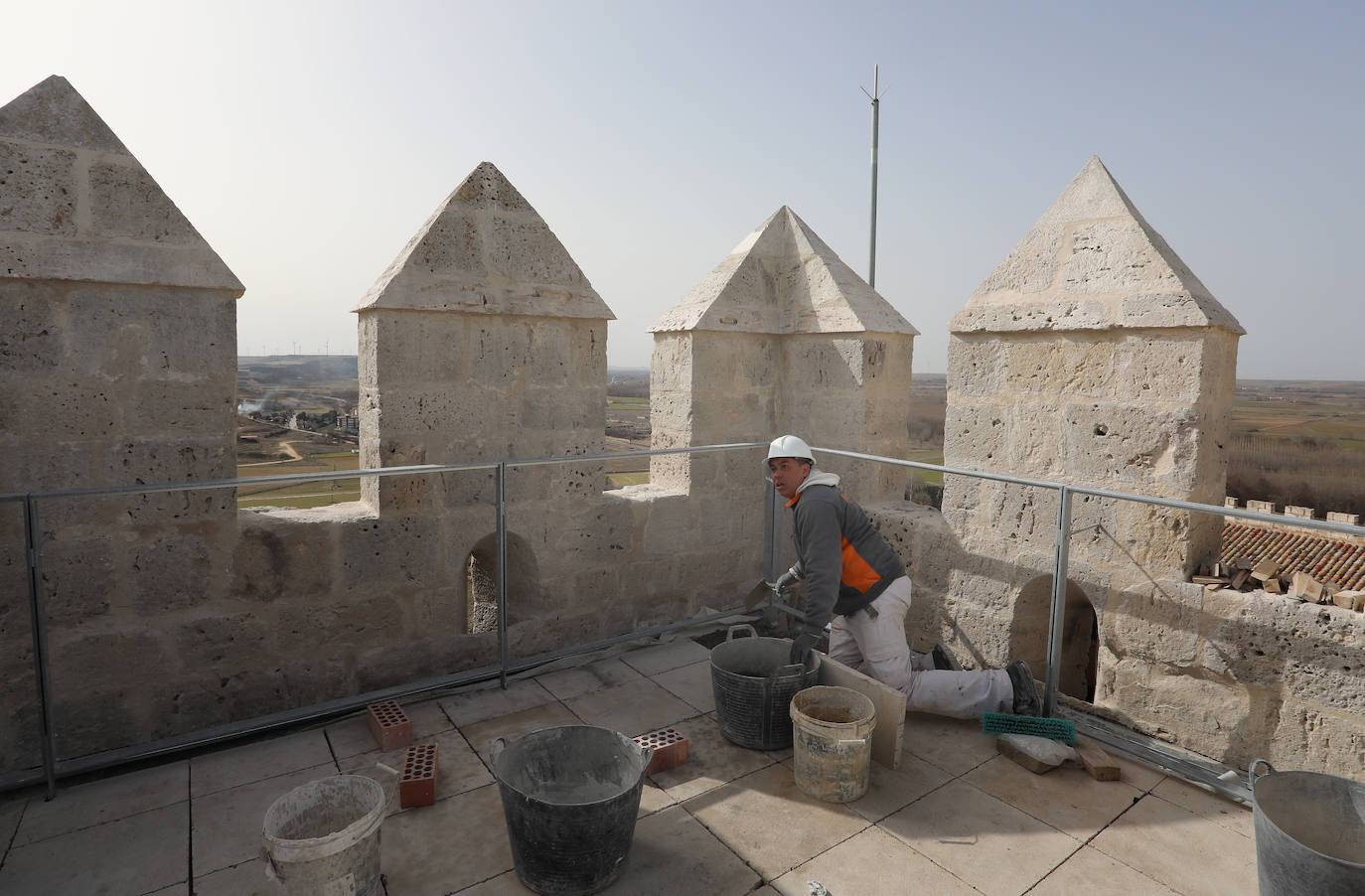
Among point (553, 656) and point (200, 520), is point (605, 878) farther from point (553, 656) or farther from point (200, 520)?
point (200, 520)

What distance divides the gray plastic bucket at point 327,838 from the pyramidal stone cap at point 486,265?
8.37 ft

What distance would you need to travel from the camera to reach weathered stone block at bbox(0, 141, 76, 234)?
11.1ft

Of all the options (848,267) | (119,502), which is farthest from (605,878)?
(848,267)

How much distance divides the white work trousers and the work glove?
47cm

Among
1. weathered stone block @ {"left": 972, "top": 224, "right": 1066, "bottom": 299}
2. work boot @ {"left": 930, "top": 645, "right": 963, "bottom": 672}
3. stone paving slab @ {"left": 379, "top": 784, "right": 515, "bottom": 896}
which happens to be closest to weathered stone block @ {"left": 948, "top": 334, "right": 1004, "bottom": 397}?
weathered stone block @ {"left": 972, "top": 224, "right": 1066, "bottom": 299}

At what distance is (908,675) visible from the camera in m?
4.20

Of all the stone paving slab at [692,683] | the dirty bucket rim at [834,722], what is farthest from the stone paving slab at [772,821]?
the stone paving slab at [692,683]

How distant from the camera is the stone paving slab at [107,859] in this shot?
111 inches

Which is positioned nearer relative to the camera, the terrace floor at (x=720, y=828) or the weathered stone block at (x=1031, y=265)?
the terrace floor at (x=720, y=828)

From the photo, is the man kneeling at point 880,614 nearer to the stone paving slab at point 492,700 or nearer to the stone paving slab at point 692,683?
the stone paving slab at point 692,683

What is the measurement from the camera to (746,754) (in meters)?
3.85

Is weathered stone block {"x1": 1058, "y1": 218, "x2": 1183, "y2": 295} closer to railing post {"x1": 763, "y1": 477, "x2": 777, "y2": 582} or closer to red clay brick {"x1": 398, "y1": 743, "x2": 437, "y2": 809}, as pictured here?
railing post {"x1": 763, "y1": 477, "x2": 777, "y2": 582}

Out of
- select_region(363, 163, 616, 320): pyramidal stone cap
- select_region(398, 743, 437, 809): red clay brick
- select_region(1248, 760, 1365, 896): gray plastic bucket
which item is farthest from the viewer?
select_region(363, 163, 616, 320): pyramidal stone cap

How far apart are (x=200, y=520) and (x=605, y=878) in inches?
110
